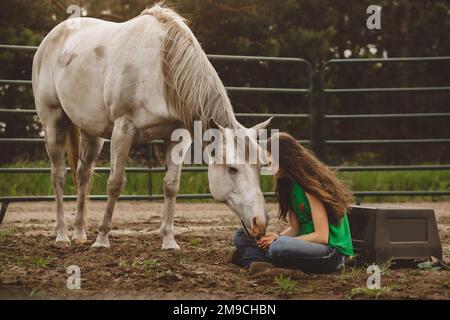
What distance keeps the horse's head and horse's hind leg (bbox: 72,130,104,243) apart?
148 cm

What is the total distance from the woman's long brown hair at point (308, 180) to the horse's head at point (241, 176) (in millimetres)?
128

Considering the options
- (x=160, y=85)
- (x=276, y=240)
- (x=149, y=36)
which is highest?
(x=149, y=36)

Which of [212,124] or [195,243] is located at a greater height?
[212,124]

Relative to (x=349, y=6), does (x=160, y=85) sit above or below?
below

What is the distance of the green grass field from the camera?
792cm

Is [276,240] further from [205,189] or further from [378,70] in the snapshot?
[378,70]

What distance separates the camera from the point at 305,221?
3.72 meters

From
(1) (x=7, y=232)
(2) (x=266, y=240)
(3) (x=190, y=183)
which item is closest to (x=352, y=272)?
(2) (x=266, y=240)

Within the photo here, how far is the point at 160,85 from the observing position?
13.7 feet

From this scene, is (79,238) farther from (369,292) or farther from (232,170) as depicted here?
(369,292)

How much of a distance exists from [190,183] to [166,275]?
483 cm
